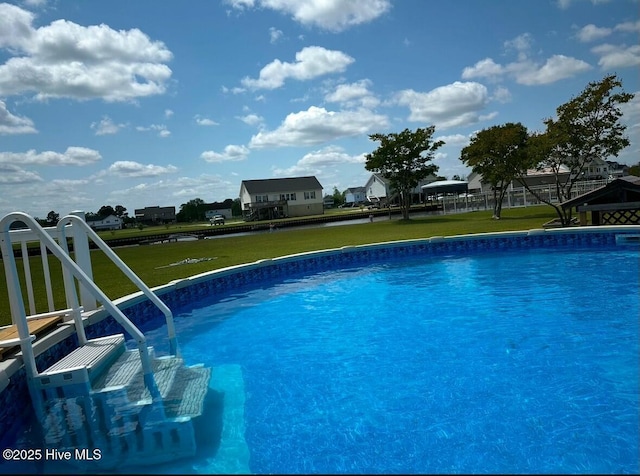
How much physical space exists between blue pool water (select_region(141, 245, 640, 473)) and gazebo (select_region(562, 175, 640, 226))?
5895 mm

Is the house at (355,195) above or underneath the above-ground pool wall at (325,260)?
above

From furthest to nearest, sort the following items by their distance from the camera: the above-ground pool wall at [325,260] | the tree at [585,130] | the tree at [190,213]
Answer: the tree at [190,213], the tree at [585,130], the above-ground pool wall at [325,260]

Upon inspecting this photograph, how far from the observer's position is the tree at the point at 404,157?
98.0 ft

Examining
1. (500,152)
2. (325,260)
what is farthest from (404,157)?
(325,260)

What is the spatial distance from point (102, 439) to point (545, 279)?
31.3 ft

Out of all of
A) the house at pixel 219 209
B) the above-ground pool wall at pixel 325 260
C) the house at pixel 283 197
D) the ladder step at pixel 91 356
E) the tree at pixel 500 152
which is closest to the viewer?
the ladder step at pixel 91 356

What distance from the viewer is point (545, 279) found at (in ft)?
31.9

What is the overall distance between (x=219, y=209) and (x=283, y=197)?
143 feet

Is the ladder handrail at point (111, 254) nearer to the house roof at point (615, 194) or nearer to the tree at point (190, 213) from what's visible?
the house roof at point (615, 194)

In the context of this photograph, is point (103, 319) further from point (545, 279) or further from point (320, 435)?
point (545, 279)

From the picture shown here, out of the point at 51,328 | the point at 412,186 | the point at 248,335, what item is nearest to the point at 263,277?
the point at 248,335

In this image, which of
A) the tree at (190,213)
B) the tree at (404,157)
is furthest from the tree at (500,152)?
the tree at (190,213)

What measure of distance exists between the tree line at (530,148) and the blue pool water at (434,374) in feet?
34.7

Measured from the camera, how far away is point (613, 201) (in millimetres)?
15203
